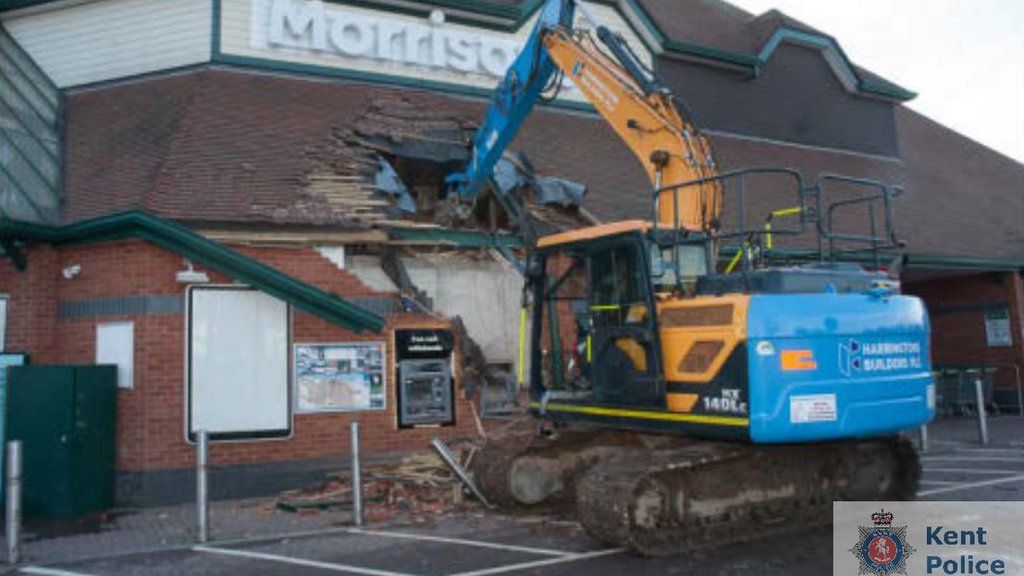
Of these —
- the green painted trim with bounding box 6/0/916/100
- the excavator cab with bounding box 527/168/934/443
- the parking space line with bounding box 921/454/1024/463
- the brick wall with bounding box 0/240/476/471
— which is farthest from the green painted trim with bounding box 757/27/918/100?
the excavator cab with bounding box 527/168/934/443

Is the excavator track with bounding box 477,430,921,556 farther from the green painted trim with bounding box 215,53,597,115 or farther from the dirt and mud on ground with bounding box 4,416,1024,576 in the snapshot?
the green painted trim with bounding box 215,53,597,115

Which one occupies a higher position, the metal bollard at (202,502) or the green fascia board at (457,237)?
the green fascia board at (457,237)

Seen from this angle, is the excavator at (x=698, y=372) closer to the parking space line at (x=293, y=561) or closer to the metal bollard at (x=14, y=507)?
the parking space line at (x=293, y=561)

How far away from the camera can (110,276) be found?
11750 mm

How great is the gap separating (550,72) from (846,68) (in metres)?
14.5

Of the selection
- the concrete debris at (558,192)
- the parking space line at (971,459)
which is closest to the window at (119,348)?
the concrete debris at (558,192)

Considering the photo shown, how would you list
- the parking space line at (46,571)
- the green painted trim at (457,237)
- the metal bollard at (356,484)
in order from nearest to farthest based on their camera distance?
the parking space line at (46,571), the metal bollard at (356,484), the green painted trim at (457,237)

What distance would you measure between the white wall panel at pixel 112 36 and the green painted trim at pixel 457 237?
5.32 metres

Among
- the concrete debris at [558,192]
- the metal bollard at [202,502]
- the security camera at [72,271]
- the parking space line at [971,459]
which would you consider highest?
the concrete debris at [558,192]

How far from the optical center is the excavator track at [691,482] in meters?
7.33

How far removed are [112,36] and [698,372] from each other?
13.4m

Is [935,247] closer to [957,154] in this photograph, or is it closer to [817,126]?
[817,126]

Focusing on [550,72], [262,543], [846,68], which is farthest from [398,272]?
[846,68]

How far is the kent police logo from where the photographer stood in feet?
22.8
